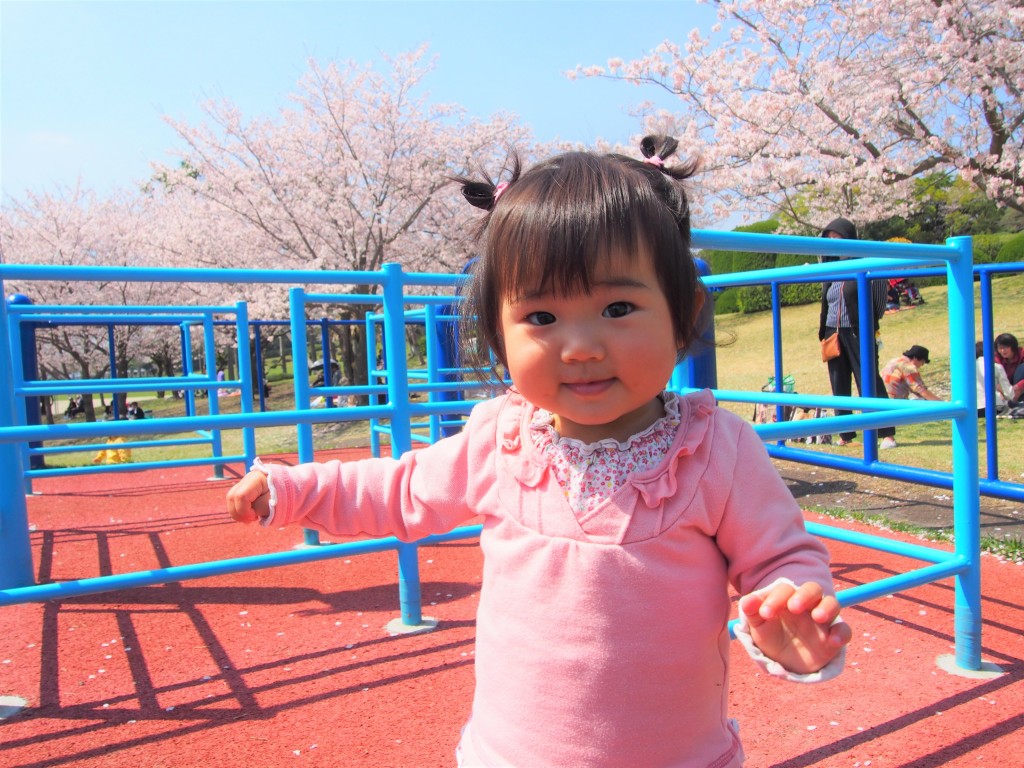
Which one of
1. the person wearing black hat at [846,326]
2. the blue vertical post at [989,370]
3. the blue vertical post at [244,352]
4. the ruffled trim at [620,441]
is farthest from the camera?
the person wearing black hat at [846,326]

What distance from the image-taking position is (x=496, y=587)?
3.31 ft

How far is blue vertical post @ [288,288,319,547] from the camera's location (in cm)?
357

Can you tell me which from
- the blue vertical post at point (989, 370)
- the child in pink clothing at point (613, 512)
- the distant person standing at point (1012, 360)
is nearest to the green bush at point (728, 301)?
the distant person standing at point (1012, 360)

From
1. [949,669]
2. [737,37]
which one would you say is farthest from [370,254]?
[949,669]

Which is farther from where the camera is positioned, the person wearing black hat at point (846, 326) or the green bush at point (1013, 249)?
the green bush at point (1013, 249)

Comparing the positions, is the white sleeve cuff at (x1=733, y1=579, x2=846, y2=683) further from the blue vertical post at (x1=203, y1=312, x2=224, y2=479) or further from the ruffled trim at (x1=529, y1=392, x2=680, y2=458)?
the blue vertical post at (x1=203, y1=312, x2=224, y2=479)

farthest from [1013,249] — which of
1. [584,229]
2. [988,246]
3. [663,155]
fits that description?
[584,229]

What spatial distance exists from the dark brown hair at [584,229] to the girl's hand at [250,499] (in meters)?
0.37

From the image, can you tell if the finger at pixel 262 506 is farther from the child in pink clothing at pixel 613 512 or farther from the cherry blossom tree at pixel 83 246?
the cherry blossom tree at pixel 83 246

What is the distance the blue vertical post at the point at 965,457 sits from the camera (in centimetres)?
206

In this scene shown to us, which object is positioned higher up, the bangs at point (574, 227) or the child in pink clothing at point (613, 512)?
the bangs at point (574, 227)

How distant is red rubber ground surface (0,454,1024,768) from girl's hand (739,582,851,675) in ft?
3.47

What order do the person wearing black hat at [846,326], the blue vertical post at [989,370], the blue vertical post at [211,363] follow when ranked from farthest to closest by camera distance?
the person wearing black hat at [846,326] < the blue vertical post at [211,363] < the blue vertical post at [989,370]

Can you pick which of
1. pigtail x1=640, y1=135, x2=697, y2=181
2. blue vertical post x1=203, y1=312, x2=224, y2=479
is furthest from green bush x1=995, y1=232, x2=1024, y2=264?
pigtail x1=640, y1=135, x2=697, y2=181
